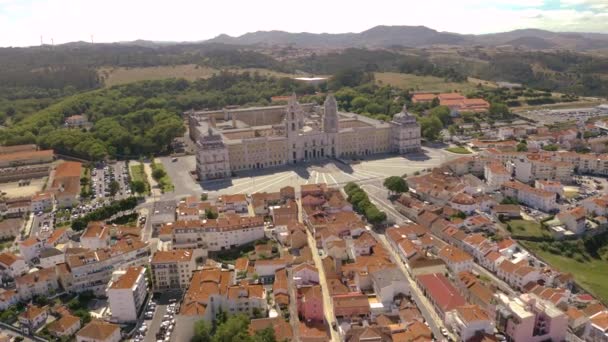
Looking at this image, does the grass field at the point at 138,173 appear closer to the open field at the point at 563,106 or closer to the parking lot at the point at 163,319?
the parking lot at the point at 163,319

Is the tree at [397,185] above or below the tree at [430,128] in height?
below

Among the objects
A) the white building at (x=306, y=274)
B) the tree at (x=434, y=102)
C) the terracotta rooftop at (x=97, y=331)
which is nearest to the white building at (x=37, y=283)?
the terracotta rooftop at (x=97, y=331)

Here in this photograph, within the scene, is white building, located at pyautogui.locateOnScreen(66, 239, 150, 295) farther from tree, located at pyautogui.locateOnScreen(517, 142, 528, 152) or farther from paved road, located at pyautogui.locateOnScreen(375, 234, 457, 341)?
tree, located at pyautogui.locateOnScreen(517, 142, 528, 152)

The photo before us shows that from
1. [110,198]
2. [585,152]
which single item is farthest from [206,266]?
[585,152]

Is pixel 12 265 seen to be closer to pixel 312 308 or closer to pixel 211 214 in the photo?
pixel 211 214

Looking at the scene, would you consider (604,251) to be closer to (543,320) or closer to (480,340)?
(543,320)

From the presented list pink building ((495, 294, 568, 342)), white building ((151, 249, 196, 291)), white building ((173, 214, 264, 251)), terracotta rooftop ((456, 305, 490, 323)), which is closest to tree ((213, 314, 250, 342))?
white building ((151, 249, 196, 291))
